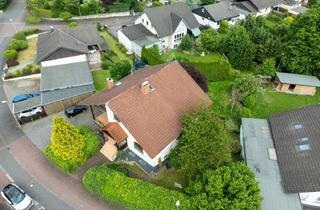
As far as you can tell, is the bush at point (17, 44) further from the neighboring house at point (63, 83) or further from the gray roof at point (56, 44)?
the neighboring house at point (63, 83)

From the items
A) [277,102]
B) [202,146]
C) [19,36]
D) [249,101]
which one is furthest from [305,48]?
[19,36]

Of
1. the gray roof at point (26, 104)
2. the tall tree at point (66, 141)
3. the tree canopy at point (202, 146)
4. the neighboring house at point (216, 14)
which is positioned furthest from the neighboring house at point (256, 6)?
the tall tree at point (66, 141)

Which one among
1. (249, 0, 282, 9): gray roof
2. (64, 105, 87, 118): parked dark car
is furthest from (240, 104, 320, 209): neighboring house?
(249, 0, 282, 9): gray roof

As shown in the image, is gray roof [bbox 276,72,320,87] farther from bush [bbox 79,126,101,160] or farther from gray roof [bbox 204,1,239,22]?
bush [bbox 79,126,101,160]

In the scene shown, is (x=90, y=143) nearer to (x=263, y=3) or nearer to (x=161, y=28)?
(x=161, y=28)

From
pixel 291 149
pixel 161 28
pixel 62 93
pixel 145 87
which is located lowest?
pixel 291 149

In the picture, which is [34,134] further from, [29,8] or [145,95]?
[29,8]

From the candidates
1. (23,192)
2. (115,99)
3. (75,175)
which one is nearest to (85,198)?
(75,175)
